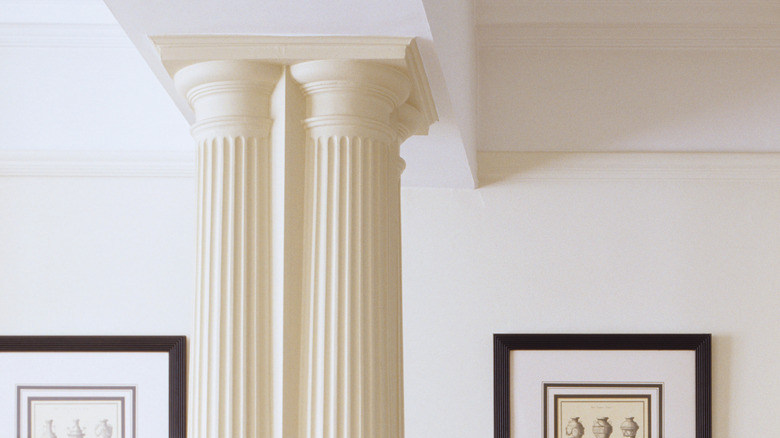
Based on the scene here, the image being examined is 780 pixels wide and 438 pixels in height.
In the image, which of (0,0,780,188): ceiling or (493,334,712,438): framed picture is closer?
(493,334,712,438): framed picture

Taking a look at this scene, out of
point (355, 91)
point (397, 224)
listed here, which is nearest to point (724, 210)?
point (397, 224)

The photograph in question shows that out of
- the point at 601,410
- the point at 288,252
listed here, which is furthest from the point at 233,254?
the point at 601,410

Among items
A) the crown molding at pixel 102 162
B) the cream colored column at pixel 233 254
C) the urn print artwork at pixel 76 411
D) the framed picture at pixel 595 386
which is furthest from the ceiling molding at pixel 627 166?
the cream colored column at pixel 233 254

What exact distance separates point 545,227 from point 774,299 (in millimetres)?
959

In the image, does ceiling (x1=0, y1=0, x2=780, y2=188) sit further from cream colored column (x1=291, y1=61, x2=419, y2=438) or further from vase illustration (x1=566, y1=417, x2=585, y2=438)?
cream colored column (x1=291, y1=61, x2=419, y2=438)

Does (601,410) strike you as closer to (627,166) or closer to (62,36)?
(627,166)

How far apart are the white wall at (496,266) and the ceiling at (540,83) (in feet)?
0.46

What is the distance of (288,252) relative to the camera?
1357 millimetres

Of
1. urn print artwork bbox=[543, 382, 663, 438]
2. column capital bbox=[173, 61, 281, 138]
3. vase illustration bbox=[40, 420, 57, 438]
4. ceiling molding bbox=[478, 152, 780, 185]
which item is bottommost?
vase illustration bbox=[40, 420, 57, 438]

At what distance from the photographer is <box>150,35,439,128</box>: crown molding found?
135 cm

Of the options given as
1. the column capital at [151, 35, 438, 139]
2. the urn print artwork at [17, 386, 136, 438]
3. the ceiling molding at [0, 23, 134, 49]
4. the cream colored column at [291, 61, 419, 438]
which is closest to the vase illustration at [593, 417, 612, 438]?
the urn print artwork at [17, 386, 136, 438]

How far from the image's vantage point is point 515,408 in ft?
10.7

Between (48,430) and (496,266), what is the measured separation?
6.41 ft

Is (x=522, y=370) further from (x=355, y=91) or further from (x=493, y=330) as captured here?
(x=355, y=91)
